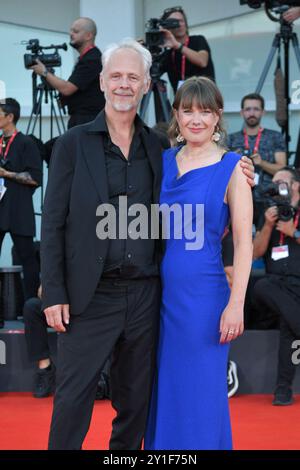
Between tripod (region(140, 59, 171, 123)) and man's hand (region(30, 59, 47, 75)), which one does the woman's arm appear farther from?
man's hand (region(30, 59, 47, 75))

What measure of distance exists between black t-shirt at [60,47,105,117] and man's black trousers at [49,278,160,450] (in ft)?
11.3

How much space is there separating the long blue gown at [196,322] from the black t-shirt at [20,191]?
3.07 meters

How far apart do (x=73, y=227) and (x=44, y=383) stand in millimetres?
2568

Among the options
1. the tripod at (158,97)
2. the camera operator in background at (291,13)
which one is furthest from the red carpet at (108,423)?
the camera operator in background at (291,13)

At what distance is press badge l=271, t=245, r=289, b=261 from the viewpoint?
212 inches

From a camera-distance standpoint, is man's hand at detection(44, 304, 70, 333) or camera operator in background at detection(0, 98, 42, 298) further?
camera operator in background at detection(0, 98, 42, 298)

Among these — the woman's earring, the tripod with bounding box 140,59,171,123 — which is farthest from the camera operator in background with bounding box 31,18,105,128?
the woman's earring

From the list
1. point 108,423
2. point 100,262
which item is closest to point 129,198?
point 100,262

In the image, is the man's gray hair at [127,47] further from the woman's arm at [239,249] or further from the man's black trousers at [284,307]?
the man's black trousers at [284,307]

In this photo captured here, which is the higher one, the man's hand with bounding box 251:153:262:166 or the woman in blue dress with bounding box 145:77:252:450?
the man's hand with bounding box 251:153:262:166

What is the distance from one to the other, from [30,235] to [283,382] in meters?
2.02

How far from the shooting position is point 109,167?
10.3 ft

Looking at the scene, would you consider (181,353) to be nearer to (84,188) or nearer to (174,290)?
(174,290)
